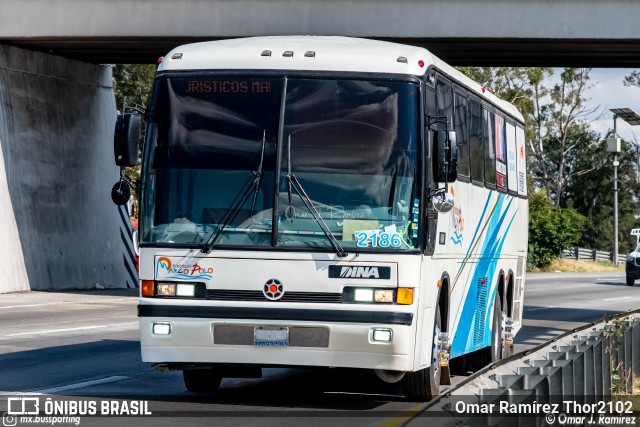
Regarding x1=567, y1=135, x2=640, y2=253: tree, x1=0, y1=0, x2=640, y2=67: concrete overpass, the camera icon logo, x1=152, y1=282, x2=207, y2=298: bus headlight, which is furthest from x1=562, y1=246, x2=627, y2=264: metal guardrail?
the camera icon logo

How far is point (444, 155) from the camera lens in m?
11.9

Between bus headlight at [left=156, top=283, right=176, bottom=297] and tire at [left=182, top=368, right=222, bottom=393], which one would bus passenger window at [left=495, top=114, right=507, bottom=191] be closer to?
tire at [left=182, top=368, right=222, bottom=393]

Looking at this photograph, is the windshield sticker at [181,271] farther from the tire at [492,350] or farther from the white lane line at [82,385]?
the tire at [492,350]

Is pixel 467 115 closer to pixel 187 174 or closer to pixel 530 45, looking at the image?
pixel 187 174

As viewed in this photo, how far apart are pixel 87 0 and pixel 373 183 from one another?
19.8 meters

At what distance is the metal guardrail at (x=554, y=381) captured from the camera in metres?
8.13

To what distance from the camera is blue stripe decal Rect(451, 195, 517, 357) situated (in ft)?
47.0

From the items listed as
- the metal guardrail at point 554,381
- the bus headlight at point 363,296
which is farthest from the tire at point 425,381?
the bus headlight at point 363,296

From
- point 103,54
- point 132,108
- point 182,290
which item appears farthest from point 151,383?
point 103,54

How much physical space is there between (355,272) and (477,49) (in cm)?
2086

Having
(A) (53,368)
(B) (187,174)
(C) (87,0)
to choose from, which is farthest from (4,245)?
(B) (187,174)

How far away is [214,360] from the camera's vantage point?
11.5 metres

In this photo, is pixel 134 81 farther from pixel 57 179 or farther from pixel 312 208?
pixel 312 208
